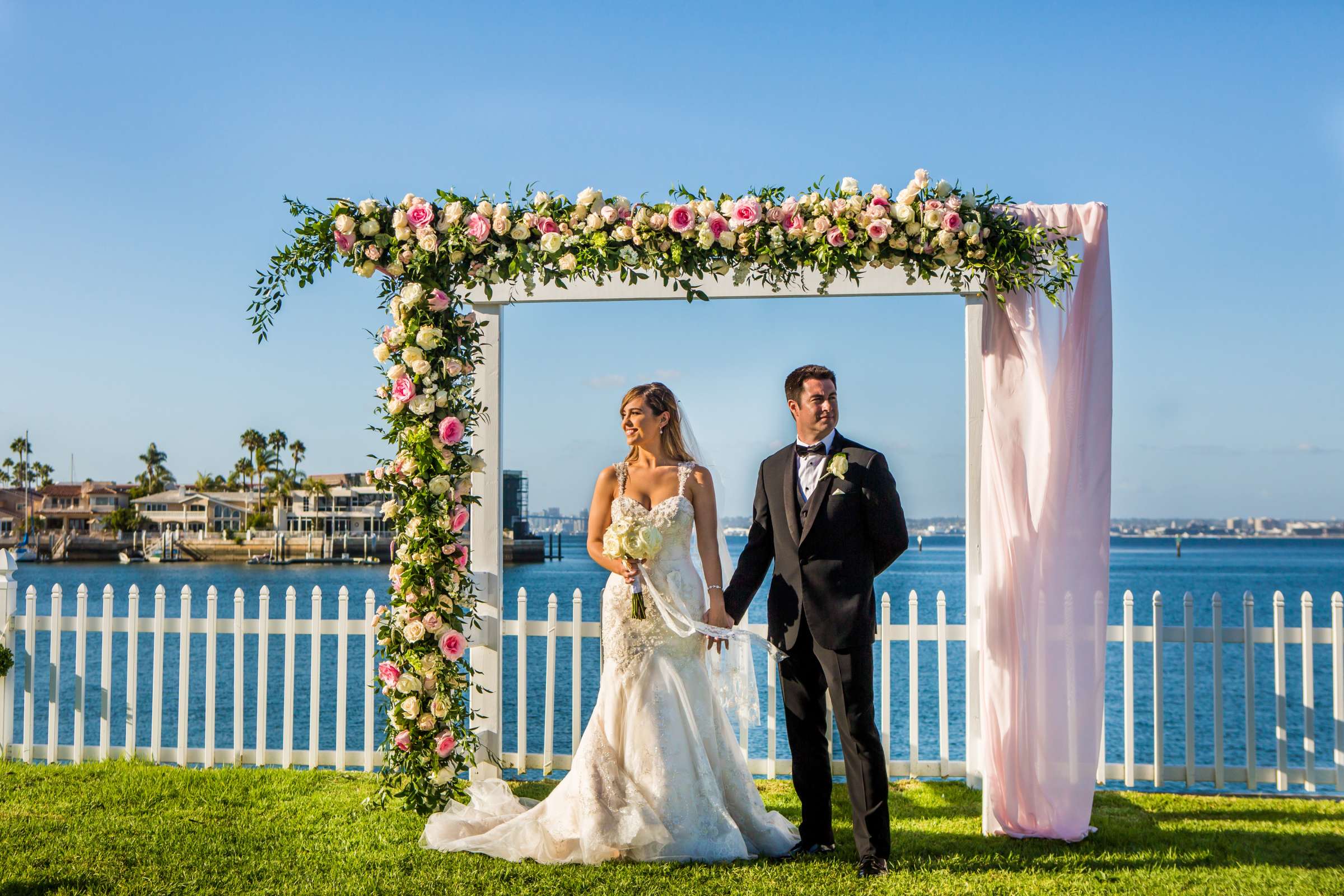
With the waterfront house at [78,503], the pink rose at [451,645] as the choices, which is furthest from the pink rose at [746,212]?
the waterfront house at [78,503]

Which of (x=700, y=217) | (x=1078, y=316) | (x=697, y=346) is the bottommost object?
(x=1078, y=316)

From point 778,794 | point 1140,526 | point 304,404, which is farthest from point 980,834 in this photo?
point 1140,526

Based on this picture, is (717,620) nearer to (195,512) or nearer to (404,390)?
(404,390)

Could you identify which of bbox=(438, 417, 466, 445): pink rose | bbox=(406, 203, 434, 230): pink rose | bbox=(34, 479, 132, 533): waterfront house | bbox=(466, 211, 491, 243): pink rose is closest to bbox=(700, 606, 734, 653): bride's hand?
bbox=(438, 417, 466, 445): pink rose

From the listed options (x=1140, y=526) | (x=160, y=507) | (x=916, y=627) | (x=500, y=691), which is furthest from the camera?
(x=1140, y=526)

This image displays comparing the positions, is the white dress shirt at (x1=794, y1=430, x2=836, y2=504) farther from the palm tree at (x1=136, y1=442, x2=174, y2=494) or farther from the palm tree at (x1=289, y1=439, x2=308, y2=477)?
the palm tree at (x1=136, y1=442, x2=174, y2=494)

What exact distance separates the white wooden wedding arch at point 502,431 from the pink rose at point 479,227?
18.3 inches

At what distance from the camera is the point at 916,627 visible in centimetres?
585

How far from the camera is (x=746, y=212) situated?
4.67 meters

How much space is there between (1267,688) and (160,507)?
251 feet

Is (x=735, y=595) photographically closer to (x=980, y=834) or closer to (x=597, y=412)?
(x=980, y=834)

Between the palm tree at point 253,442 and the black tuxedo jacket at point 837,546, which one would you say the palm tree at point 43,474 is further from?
the black tuxedo jacket at point 837,546

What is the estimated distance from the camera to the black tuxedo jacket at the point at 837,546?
4203 millimetres

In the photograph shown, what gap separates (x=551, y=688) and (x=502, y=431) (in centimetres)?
190
